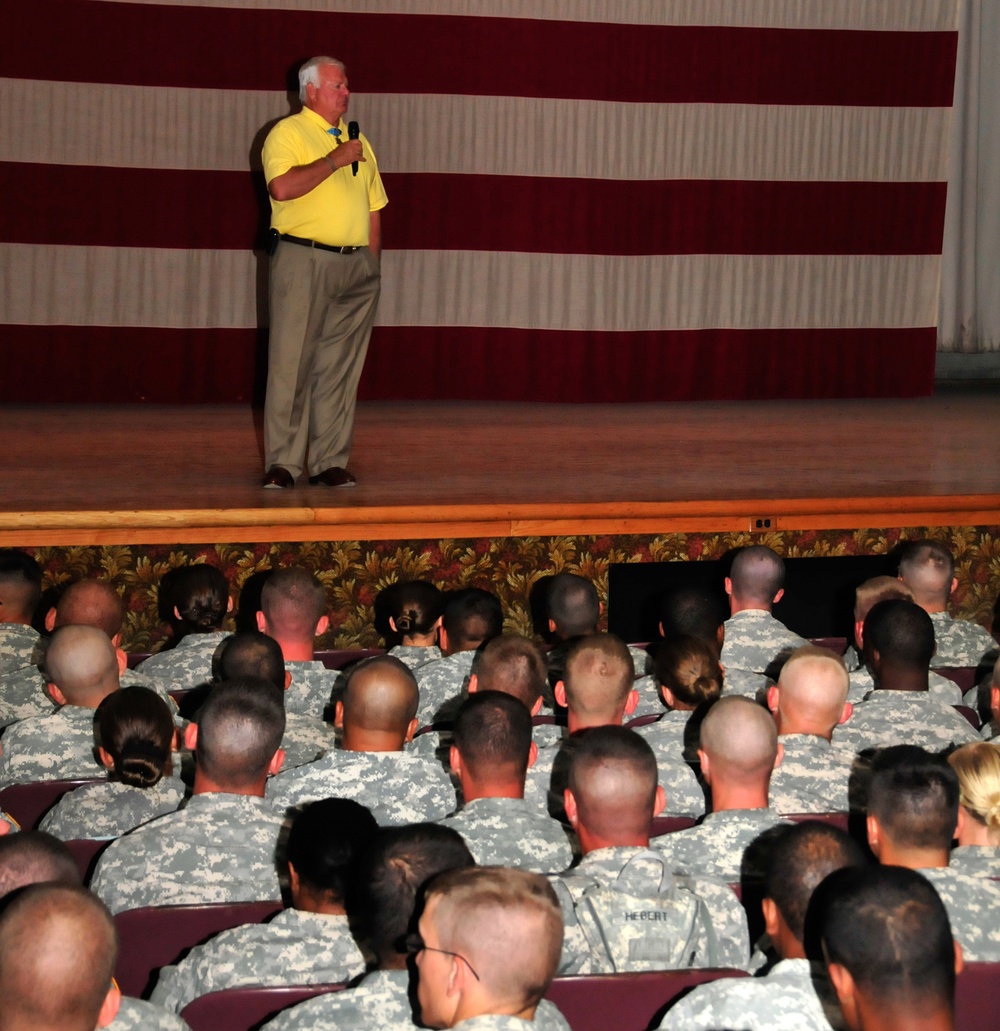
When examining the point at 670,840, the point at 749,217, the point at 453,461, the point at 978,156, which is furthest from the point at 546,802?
the point at 978,156

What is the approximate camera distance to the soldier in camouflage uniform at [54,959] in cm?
139

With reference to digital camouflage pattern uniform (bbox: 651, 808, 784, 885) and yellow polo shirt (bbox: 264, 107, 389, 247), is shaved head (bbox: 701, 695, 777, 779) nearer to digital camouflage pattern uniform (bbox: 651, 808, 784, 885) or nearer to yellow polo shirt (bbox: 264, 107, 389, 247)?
digital camouflage pattern uniform (bbox: 651, 808, 784, 885)

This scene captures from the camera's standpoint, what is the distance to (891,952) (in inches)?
56.5

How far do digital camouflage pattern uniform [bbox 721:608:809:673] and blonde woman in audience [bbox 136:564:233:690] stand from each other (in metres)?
1.19

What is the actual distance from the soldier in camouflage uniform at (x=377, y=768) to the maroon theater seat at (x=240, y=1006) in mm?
727

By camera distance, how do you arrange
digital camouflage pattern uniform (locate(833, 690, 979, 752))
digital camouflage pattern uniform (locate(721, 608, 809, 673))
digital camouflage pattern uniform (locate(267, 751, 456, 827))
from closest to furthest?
1. digital camouflage pattern uniform (locate(267, 751, 456, 827))
2. digital camouflage pattern uniform (locate(833, 690, 979, 752))
3. digital camouflage pattern uniform (locate(721, 608, 809, 673))

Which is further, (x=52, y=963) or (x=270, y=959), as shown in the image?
(x=270, y=959)

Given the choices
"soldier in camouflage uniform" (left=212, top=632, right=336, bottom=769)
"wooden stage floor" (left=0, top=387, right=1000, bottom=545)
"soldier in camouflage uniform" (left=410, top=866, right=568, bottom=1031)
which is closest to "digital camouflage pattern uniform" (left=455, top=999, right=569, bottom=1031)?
"soldier in camouflage uniform" (left=410, top=866, right=568, bottom=1031)

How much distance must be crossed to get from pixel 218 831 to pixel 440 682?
101 centimetres

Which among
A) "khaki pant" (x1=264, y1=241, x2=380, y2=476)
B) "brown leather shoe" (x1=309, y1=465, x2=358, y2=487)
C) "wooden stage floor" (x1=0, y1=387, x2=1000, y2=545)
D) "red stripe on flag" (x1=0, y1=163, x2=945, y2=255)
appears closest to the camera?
"wooden stage floor" (x1=0, y1=387, x2=1000, y2=545)

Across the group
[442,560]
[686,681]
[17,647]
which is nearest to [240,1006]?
[686,681]

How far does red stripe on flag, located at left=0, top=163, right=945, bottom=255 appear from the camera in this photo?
20.3ft

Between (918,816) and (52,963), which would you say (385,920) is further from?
(918,816)

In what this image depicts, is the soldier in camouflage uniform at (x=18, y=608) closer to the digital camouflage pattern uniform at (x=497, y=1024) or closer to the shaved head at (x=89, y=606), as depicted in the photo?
the shaved head at (x=89, y=606)
